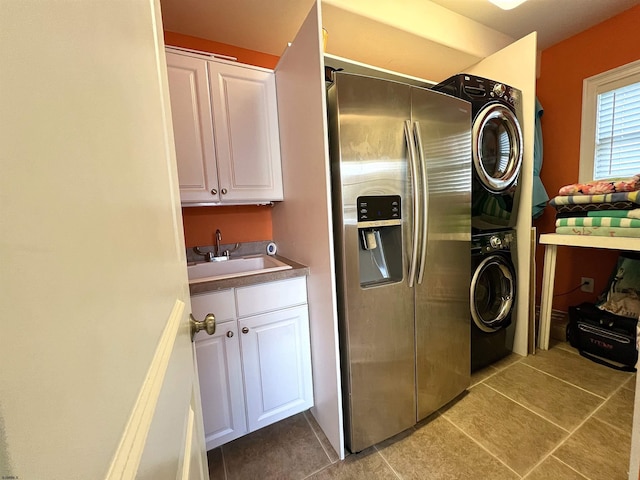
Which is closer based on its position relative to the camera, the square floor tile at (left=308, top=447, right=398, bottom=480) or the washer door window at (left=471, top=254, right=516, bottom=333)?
the square floor tile at (left=308, top=447, right=398, bottom=480)

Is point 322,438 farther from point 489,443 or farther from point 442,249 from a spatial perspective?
point 442,249

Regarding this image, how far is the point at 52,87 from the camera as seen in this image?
0.19 metres

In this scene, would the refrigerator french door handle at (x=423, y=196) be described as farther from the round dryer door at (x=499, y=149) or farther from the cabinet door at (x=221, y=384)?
the cabinet door at (x=221, y=384)

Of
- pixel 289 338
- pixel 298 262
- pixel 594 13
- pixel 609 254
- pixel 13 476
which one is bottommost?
pixel 289 338

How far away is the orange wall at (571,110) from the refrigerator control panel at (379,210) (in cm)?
219

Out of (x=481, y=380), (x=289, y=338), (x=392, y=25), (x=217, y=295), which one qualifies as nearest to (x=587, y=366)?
(x=481, y=380)

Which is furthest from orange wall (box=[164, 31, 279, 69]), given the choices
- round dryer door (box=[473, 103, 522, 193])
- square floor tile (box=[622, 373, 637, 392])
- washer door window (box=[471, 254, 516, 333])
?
square floor tile (box=[622, 373, 637, 392])

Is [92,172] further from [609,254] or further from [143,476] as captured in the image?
[609,254]

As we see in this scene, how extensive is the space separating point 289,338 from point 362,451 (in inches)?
26.2

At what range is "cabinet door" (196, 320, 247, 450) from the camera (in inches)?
47.9

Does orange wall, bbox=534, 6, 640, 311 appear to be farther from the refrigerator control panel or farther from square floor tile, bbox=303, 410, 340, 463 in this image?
square floor tile, bbox=303, 410, 340, 463

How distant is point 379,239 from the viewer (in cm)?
132

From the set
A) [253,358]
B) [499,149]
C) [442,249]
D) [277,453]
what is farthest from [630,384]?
[253,358]

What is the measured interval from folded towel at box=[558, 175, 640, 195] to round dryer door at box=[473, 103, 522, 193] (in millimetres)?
399
